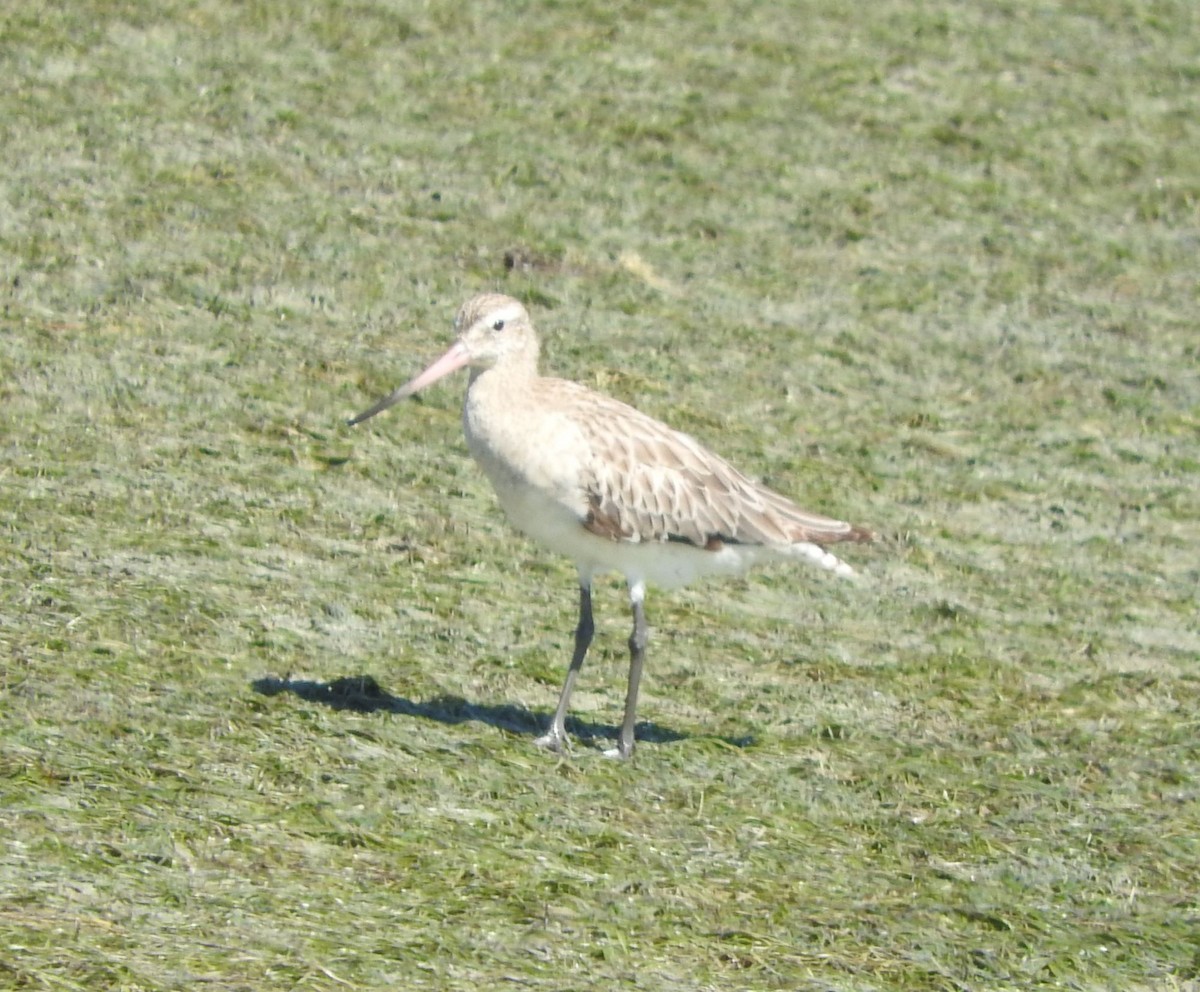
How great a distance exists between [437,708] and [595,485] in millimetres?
1206

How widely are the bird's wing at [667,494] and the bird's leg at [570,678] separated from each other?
47 cm

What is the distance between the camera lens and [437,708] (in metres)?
8.57

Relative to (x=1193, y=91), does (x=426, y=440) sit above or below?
below

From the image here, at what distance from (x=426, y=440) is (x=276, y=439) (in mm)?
967

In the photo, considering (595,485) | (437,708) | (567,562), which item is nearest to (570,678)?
(437,708)

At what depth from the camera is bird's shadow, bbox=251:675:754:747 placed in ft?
27.3

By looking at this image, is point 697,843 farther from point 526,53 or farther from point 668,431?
point 526,53

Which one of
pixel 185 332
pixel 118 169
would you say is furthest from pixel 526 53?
pixel 185 332

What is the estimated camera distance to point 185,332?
39.2 ft

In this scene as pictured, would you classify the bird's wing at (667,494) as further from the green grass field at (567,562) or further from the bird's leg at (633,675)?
the green grass field at (567,562)

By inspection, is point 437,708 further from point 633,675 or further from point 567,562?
point 567,562

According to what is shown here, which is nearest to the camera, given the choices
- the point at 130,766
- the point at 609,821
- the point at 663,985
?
the point at 663,985

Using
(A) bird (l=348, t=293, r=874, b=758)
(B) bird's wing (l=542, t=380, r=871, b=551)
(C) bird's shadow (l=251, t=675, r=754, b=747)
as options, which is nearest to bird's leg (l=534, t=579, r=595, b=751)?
(A) bird (l=348, t=293, r=874, b=758)

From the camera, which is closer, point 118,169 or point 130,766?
point 130,766
